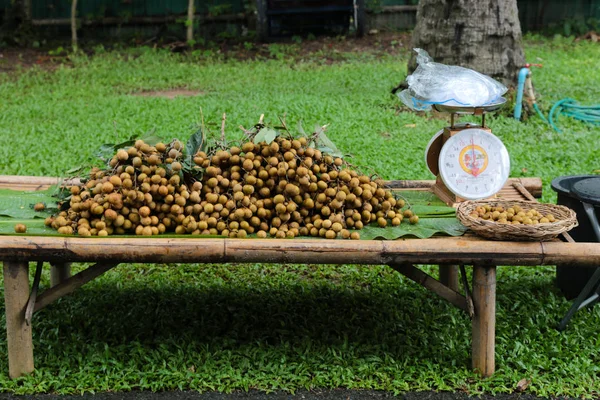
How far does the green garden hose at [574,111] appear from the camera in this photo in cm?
826

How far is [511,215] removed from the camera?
12.0 ft

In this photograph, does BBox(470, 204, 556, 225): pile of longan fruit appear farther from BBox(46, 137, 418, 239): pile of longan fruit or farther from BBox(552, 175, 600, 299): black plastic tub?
BBox(552, 175, 600, 299): black plastic tub

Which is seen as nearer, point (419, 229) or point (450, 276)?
point (419, 229)

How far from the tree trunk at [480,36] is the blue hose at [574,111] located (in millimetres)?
549

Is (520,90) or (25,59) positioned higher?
(520,90)

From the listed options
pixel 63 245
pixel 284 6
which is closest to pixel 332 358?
pixel 63 245

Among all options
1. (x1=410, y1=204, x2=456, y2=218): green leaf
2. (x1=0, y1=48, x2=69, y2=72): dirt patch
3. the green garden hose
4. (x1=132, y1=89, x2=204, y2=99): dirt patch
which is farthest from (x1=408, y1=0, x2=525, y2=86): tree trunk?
(x1=0, y1=48, x2=69, y2=72): dirt patch

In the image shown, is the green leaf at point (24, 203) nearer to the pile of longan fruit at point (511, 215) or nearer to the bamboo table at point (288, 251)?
the bamboo table at point (288, 251)

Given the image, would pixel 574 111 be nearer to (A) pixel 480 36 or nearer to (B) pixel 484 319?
(A) pixel 480 36

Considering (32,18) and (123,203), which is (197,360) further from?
(32,18)

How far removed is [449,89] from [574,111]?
498 centimetres

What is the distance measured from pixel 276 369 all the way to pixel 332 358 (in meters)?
0.28

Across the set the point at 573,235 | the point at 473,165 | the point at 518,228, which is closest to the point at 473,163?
the point at 473,165

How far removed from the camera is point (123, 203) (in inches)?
145
